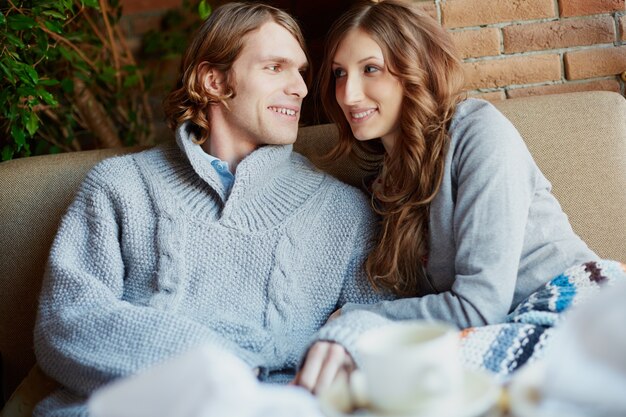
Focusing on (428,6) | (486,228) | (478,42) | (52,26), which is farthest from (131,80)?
(486,228)

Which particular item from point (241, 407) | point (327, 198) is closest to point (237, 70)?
point (327, 198)

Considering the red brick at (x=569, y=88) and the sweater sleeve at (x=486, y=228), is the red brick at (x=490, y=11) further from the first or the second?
the sweater sleeve at (x=486, y=228)

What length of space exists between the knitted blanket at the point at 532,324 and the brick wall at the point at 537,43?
2.67 feet

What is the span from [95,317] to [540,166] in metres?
1.07

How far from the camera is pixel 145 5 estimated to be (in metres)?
3.09

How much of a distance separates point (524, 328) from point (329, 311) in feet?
1.77

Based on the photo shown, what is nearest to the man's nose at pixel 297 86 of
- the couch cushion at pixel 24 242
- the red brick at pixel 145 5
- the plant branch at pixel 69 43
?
the couch cushion at pixel 24 242

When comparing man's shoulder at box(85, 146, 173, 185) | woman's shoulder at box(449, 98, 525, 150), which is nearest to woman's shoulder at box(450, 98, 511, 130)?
woman's shoulder at box(449, 98, 525, 150)

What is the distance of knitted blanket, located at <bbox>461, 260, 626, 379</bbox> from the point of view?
1.16 meters

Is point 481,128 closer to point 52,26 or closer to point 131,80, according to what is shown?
point 52,26

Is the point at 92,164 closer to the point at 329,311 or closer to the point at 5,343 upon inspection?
the point at 5,343

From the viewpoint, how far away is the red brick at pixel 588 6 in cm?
197

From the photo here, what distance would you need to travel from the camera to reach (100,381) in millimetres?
1387

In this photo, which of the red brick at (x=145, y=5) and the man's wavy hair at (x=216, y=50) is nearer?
the man's wavy hair at (x=216, y=50)
